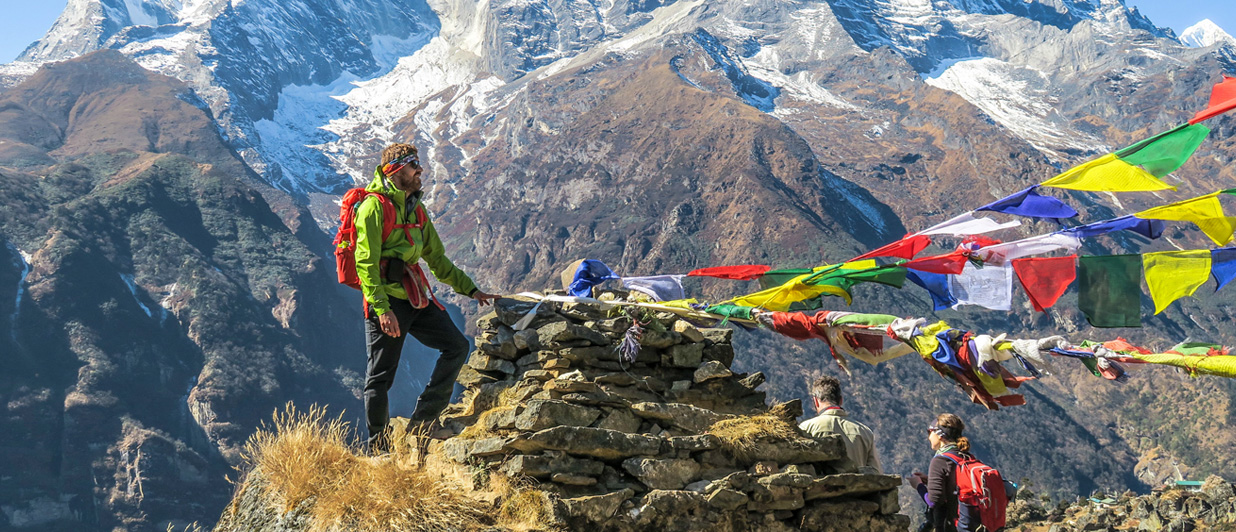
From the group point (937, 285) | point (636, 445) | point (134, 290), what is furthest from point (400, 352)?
point (134, 290)

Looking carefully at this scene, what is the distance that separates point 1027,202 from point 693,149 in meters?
137

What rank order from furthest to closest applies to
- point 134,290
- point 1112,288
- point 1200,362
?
point 134,290 < point 1112,288 < point 1200,362

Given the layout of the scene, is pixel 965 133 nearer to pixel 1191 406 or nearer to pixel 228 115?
pixel 1191 406

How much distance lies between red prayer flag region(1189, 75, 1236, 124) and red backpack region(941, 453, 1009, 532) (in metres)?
2.66

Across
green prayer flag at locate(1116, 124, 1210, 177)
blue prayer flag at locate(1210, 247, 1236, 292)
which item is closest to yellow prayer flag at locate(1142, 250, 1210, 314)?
blue prayer flag at locate(1210, 247, 1236, 292)

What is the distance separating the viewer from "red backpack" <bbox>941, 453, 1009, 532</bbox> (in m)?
6.34

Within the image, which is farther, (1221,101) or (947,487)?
(947,487)

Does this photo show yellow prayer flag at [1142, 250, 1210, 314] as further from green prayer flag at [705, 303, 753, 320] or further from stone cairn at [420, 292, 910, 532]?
green prayer flag at [705, 303, 753, 320]

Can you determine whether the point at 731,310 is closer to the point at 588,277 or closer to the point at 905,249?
the point at 905,249

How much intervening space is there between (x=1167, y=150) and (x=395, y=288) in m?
5.46

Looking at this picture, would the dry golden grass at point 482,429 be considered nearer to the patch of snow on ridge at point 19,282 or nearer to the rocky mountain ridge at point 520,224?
the rocky mountain ridge at point 520,224

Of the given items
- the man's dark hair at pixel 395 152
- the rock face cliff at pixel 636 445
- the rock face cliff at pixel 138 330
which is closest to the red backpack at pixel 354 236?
the man's dark hair at pixel 395 152

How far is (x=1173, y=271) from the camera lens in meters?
5.96

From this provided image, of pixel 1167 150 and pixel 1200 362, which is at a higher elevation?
pixel 1167 150
